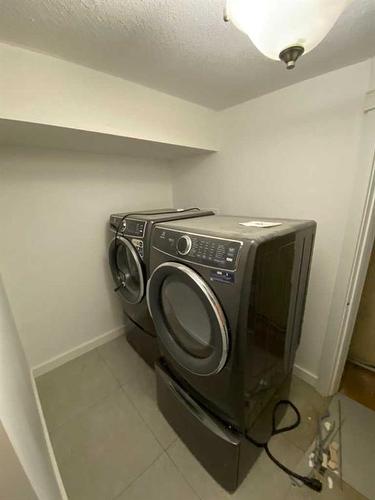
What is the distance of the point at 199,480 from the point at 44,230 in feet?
5.84

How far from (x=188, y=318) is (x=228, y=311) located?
36cm

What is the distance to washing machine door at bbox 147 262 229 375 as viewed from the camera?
2.65 feet

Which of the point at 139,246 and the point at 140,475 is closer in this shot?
the point at 140,475

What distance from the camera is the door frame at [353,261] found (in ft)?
3.47

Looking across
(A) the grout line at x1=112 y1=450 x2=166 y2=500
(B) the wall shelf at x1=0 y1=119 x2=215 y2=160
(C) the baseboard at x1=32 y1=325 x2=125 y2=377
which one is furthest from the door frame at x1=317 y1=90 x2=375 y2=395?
(C) the baseboard at x1=32 y1=325 x2=125 y2=377

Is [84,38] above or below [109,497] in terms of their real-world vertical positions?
above

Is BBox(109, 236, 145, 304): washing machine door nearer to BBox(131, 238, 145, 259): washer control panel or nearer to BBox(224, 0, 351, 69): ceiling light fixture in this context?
BBox(131, 238, 145, 259): washer control panel

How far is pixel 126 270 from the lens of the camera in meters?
1.68

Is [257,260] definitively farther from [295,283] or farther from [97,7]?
[97,7]

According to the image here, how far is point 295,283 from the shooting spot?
1.06 metres

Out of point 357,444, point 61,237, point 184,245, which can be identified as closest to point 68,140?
point 61,237

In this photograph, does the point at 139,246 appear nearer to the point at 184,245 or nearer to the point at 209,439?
the point at 184,245

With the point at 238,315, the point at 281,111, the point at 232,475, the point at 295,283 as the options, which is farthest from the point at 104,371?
the point at 281,111

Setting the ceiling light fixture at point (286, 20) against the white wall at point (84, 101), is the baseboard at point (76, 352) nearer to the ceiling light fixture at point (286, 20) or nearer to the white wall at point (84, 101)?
the white wall at point (84, 101)
